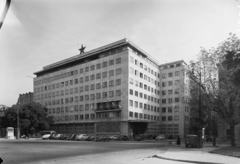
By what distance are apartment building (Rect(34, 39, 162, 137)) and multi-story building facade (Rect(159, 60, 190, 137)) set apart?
6.29ft

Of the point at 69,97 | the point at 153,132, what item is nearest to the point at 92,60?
the point at 69,97

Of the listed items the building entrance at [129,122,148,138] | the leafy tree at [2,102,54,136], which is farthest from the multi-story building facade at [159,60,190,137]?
the leafy tree at [2,102,54,136]

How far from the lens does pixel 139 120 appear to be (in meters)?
60.6

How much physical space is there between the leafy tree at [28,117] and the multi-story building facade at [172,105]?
34262mm

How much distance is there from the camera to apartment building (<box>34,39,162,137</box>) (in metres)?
61.3

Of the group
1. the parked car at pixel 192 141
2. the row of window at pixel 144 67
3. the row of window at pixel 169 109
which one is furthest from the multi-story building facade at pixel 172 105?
the parked car at pixel 192 141

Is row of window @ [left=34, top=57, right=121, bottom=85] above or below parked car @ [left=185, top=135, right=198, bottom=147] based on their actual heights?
above

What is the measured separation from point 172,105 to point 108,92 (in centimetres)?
2165

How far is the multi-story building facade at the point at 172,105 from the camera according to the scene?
72.6 metres

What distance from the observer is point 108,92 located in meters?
64.5

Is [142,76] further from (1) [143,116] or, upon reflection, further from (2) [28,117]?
(2) [28,117]

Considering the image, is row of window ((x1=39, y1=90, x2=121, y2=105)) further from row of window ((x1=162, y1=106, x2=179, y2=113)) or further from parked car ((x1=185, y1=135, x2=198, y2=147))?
parked car ((x1=185, y1=135, x2=198, y2=147))

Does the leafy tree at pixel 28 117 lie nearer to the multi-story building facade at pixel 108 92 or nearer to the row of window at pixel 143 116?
the multi-story building facade at pixel 108 92

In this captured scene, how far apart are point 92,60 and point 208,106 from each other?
44854 millimetres
